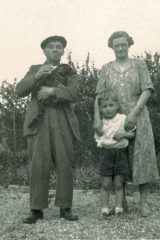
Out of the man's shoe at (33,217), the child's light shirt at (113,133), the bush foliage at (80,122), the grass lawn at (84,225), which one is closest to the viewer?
the grass lawn at (84,225)

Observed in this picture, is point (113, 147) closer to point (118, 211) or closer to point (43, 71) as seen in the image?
point (118, 211)

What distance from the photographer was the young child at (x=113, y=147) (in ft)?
15.6

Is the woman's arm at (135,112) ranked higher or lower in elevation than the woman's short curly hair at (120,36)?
lower

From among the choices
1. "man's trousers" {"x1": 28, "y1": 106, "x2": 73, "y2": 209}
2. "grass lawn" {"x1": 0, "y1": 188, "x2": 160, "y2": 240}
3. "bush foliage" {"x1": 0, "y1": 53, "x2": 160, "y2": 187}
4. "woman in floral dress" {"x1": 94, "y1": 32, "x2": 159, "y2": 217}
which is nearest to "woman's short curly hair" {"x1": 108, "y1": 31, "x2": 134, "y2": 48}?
"woman in floral dress" {"x1": 94, "y1": 32, "x2": 159, "y2": 217}

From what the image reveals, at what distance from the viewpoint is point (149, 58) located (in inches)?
375

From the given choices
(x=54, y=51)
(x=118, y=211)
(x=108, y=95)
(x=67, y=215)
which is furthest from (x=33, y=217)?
(x=54, y=51)

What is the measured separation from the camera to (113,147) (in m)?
4.79

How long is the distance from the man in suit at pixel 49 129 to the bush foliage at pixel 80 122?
3.44m

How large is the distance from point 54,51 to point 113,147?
4.16ft

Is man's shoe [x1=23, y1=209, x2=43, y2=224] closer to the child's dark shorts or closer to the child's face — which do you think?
the child's dark shorts

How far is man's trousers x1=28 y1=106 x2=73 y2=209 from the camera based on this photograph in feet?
15.6

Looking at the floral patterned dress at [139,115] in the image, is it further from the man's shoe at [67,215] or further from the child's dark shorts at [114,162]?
the man's shoe at [67,215]

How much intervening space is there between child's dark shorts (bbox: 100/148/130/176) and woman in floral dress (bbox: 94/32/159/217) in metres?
0.09

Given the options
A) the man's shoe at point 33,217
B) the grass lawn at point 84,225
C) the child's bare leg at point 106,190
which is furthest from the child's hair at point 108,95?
the man's shoe at point 33,217
